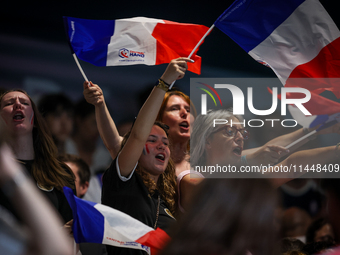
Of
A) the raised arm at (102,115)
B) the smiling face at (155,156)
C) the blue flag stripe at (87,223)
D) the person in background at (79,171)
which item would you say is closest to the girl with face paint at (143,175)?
the smiling face at (155,156)

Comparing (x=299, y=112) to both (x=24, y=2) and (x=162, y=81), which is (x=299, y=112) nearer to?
(x=162, y=81)

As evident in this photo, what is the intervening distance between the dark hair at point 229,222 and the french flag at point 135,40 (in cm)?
241

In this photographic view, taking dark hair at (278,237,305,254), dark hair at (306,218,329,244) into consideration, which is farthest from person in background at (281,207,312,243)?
dark hair at (278,237,305,254)

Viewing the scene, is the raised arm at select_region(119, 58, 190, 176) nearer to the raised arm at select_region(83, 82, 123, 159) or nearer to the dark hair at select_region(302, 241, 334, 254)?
the raised arm at select_region(83, 82, 123, 159)

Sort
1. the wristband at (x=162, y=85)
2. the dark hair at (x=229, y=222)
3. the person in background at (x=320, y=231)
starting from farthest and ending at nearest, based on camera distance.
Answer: the person in background at (x=320, y=231) → the wristband at (x=162, y=85) → the dark hair at (x=229, y=222)

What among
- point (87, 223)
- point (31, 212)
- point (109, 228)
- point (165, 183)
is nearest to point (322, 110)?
point (165, 183)

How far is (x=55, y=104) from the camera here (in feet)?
13.9

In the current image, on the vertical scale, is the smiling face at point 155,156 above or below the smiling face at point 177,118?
below

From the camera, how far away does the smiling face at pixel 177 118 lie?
3221 millimetres

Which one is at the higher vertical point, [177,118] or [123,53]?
[123,53]

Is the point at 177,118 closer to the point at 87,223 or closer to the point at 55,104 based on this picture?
the point at 87,223

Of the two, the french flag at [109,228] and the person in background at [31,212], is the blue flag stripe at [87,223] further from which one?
the person in background at [31,212]

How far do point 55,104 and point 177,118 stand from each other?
1.66 metres

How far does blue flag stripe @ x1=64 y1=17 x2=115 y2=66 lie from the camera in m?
3.18
